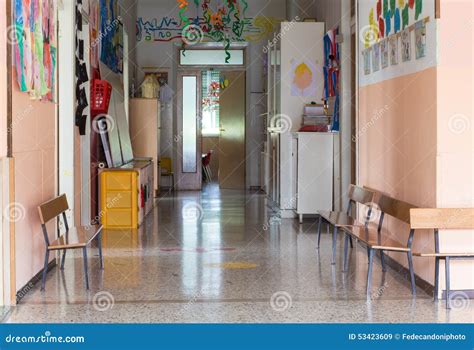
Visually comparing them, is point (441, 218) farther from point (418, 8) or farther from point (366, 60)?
point (366, 60)

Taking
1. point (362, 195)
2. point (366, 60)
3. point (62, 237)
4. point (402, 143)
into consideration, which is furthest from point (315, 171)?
point (62, 237)

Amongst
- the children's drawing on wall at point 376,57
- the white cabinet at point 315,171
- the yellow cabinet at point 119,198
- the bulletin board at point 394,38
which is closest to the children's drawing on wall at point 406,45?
the bulletin board at point 394,38

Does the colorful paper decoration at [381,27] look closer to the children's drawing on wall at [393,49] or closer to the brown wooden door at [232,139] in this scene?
the children's drawing on wall at [393,49]

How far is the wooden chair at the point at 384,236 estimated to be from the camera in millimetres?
5852

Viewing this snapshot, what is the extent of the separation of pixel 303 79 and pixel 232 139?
5.65 metres

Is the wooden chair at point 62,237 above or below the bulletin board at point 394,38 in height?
below

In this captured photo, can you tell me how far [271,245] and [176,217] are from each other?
3101 millimetres

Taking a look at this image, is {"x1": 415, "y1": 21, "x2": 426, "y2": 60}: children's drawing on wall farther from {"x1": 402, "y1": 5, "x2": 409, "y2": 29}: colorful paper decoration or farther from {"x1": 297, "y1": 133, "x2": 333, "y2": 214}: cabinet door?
{"x1": 297, "y1": 133, "x2": 333, "y2": 214}: cabinet door

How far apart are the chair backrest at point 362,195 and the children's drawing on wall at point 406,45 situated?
51.4 inches

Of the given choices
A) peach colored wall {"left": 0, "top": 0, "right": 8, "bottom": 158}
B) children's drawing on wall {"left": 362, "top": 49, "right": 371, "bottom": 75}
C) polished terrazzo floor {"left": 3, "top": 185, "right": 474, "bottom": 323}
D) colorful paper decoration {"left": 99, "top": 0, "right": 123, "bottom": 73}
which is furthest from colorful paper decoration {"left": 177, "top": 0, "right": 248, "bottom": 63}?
peach colored wall {"left": 0, "top": 0, "right": 8, "bottom": 158}

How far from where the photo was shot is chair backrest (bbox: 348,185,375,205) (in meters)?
7.17

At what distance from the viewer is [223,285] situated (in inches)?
248

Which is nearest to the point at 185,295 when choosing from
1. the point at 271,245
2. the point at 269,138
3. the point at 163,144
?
the point at 271,245

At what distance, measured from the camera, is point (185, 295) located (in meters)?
5.90
